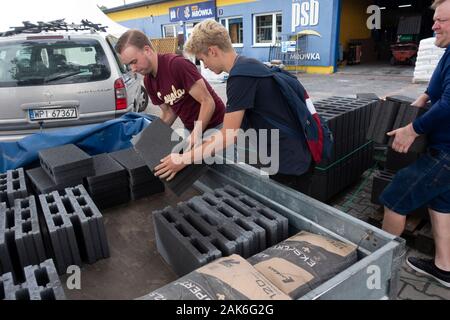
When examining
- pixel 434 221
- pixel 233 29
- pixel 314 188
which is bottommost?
pixel 314 188

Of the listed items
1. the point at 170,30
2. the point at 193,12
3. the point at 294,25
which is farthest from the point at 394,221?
the point at 170,30

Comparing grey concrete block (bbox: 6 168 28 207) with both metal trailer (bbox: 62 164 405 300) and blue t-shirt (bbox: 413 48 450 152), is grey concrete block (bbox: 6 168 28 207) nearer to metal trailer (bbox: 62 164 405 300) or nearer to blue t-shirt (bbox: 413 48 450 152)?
metal trailer (bbox: 62 164 405 300)

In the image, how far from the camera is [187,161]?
5.55 ft

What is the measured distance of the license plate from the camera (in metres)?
Answer: 4.15

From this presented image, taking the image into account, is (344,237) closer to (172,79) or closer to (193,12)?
(172,79)

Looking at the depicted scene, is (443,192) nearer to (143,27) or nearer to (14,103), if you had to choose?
(14,103)

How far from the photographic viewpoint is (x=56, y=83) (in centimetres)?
425

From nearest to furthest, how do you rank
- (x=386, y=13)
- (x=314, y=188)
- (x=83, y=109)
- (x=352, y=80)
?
(x=314, y=188) < (x=83, y=109) < (x=352, y=80) < (x=386, y=13)

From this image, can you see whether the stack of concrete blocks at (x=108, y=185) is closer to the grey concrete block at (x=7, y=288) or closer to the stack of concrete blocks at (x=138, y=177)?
the stack of concrete blocks at (x=138, y=177)

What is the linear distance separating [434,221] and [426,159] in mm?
499

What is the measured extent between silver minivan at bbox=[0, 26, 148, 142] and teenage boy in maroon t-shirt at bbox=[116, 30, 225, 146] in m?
2.07

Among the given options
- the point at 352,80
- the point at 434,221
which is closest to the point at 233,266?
the point at 434,221

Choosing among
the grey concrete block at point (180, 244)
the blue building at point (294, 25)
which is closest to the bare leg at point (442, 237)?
the grey concrete block at point (180, 244)

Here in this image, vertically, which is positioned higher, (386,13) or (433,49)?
(386,13)
